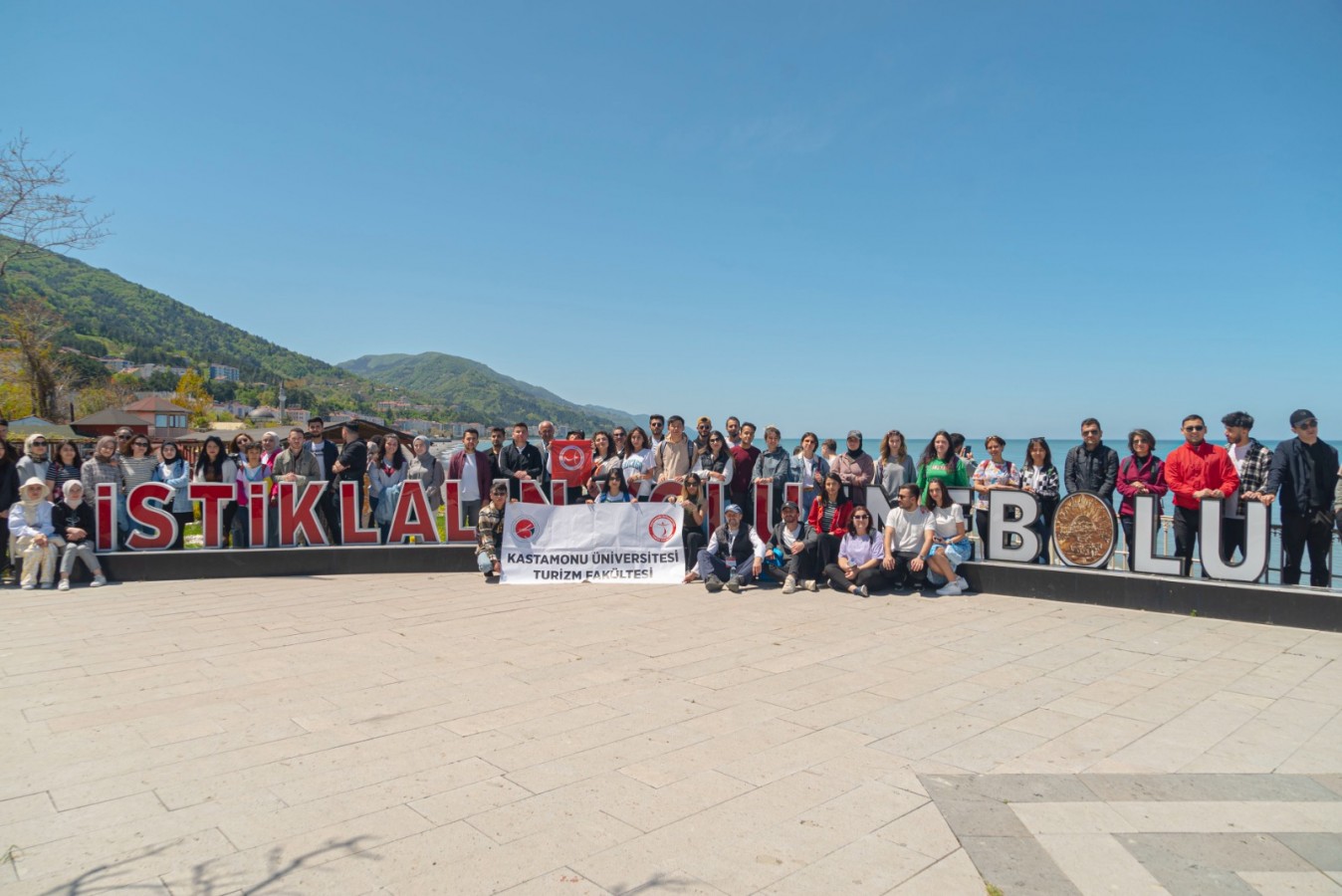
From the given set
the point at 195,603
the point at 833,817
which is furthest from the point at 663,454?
the point at 833,817

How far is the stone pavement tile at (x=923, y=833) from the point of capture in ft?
11.2

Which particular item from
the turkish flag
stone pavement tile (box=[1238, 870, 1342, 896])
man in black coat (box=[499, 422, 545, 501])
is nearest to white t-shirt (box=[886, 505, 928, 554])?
the turkish flag

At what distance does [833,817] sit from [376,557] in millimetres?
8858

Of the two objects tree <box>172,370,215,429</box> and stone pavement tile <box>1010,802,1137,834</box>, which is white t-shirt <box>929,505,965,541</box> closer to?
stone pavement tile <box>1010,802,1137,834</box>

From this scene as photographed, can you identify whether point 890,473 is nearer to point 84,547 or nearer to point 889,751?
point 889,751

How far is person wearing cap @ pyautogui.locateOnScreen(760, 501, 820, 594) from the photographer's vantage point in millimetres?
9797

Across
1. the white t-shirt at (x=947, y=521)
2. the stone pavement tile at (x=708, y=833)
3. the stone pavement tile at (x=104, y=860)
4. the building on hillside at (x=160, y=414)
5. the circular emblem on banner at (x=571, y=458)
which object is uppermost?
the building on hillside at (x=160, y=414)

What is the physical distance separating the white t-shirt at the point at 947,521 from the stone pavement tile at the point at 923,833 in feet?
20.5

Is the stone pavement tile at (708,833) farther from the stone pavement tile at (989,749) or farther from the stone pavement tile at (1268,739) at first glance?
the stone pavement tile at (1268,739)

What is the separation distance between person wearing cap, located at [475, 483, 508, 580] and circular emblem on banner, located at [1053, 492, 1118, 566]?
7.34m

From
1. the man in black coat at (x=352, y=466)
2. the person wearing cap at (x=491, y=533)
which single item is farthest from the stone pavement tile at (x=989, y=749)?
the man in black coat at (x=352, y=466)

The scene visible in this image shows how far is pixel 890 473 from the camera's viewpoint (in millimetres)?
10648

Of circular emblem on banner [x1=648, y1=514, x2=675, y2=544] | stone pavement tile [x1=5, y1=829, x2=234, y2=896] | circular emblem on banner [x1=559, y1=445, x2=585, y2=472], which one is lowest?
stone pavement tile [x1=5, y1=829, x2=234, y2=896]

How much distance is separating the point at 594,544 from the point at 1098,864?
7932 mm
